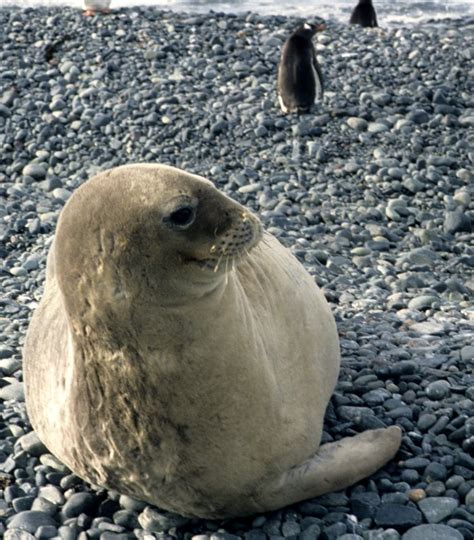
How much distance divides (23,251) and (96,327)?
180 inches

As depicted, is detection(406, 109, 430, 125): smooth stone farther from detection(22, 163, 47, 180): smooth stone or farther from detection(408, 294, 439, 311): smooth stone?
detection(408, 294, 439, 311): smooth stone

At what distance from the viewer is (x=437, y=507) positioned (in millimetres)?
3951

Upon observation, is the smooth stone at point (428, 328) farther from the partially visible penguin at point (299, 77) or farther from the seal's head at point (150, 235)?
the partially visible penguin at point (299, 77)

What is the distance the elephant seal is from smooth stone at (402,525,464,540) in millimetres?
352

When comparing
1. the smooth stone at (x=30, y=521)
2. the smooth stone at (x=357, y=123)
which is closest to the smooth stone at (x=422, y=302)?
the smooth stone at (x=30, y=521)

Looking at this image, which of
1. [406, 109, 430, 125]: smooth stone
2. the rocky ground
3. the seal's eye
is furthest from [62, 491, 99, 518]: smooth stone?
[406, 109, 430, 125]: smooth stone

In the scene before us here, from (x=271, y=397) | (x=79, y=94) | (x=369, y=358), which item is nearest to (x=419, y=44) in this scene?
(x=79, y=94)

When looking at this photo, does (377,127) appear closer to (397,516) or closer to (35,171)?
(35,171)

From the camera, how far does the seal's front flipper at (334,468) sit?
12.9 ft

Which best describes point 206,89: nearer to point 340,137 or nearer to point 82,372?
point 340,137

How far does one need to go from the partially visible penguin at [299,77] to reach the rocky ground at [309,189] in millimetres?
157

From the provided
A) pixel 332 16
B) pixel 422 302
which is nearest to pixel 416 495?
pixel 422 302

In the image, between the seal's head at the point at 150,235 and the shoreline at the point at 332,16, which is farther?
the shoreline at the point at 332,16

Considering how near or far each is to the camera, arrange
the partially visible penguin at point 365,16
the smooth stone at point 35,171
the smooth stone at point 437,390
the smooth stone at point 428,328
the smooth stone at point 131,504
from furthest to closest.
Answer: the partially visible penguin at point 365,16 < the smooth stone at point 35,171 < the smooth stone at point 428,328 < the smooth stone at point 437,390 < the smooth stone at point 131,504
